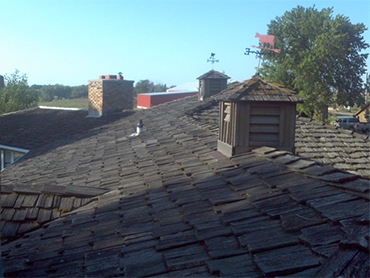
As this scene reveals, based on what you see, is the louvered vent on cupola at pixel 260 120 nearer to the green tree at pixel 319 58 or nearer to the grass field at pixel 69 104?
the green tree at pixel 319 58

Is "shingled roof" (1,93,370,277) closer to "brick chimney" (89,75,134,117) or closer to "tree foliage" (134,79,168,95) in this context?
"brick chimney" (89,75,134,117)

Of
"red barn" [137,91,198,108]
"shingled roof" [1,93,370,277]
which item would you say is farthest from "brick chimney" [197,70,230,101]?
"red barn" [137,91,198,108]

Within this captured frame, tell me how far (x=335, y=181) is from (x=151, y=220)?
1966mm

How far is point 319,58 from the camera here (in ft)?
112

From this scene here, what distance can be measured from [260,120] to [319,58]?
3245cm

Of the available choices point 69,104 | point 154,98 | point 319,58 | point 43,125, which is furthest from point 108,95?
point 69,104

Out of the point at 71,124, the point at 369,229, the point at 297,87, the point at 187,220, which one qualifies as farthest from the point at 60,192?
the point at 297,87

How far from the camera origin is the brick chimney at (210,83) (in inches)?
586

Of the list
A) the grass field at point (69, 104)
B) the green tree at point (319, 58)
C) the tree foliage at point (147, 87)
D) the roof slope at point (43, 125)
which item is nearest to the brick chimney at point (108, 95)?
the roof slope at point (43, 125)

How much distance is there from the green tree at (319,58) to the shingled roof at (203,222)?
104 ft

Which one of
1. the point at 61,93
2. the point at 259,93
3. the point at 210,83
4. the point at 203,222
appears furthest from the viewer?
the point at 61,93

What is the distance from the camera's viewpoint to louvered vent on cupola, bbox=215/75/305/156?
5395 millimetres

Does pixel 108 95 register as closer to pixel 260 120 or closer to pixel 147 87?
pixel 260 120

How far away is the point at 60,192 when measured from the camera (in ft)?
18.2
